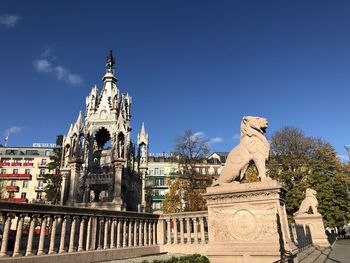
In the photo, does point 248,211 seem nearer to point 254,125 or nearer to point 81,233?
point 254,125

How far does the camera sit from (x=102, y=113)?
22.8m

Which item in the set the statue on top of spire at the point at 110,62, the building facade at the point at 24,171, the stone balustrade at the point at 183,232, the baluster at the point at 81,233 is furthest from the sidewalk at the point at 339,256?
the building facade at the point at 24,171

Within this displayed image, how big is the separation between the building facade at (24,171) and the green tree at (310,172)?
55873 millimetres

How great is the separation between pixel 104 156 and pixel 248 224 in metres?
16.4

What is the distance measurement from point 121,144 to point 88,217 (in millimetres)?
11264

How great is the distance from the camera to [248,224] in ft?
28.7

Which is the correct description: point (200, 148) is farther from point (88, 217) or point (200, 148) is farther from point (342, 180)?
point (88, 217)

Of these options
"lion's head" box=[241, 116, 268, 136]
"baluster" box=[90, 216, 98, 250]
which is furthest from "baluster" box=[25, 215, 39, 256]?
"lion's head" box=[241, 116, 268, 136]

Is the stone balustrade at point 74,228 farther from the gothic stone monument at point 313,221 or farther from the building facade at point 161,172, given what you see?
the building facade at point 161,172

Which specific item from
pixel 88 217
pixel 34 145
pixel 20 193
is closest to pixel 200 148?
pixel 88 217

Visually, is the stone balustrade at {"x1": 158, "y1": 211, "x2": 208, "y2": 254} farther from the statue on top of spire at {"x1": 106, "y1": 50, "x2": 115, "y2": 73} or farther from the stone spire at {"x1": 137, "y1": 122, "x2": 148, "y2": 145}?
the statue on top of spire at {"x1": 106, "y1": 50, "x2": 115, "y2": 73}

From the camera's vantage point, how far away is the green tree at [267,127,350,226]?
32.2 m

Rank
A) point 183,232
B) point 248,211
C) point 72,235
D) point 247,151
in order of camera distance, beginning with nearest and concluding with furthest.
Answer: point 72,235, point 248,211, point 247,151, point 183,232

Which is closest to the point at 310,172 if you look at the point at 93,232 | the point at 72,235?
the point at 93,232
